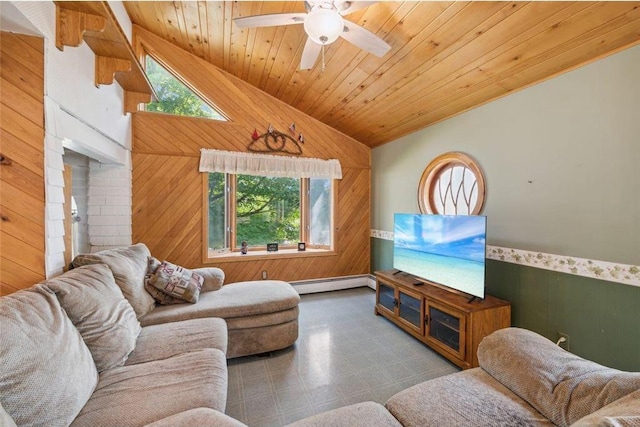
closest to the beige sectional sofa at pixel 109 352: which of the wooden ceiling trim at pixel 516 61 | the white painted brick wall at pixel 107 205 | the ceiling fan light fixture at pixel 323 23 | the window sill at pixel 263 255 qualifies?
the white painted brick wall at pixel 107 205

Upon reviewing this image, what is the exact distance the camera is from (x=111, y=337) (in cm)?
149

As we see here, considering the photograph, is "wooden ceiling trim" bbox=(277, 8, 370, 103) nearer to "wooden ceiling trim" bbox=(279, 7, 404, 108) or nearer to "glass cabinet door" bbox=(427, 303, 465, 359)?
"wooden ceiling trim" bbox=(279, 7, 404, 108)

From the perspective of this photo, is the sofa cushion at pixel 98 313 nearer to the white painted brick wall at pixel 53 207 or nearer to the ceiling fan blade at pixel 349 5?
the white painted brick wall at pixel 53 207

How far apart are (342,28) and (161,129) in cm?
283

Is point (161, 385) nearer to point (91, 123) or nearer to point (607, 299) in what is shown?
point (91, 123)

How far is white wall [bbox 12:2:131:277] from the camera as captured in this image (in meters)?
1.58

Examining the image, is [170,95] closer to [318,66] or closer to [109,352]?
[318,66]

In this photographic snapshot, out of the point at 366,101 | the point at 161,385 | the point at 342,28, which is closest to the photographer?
the point at 161,385

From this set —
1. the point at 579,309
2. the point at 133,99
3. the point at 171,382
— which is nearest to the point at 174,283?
the point at 171,382

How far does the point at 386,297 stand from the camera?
3.23 m

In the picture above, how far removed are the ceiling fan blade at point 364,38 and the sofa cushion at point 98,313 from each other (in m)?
2.26

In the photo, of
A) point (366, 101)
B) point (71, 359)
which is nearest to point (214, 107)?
point (366, 101)

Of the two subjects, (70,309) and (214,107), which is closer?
(70,309)

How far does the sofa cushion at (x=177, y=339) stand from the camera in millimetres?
1617
